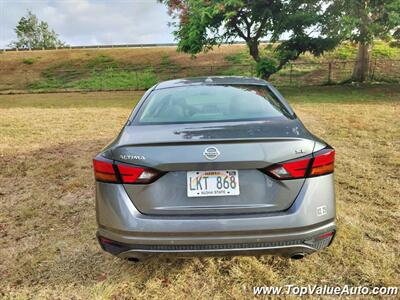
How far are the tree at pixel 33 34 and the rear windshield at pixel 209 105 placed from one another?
67.3 meters

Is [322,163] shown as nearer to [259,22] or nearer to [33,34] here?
[259,22]

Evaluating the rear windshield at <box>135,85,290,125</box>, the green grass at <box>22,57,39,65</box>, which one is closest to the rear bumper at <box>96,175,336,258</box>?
the rear windshield at <box>135,85,290,125</box>

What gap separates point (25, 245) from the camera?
2955 mm

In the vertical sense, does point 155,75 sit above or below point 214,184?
above

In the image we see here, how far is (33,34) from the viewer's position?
6625cm

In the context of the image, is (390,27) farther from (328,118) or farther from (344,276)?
(344,276)

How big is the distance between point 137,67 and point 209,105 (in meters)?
26.8

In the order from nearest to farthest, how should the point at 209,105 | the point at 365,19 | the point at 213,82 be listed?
the point at 209,105 → the point at 213,82 → the point at 365,19

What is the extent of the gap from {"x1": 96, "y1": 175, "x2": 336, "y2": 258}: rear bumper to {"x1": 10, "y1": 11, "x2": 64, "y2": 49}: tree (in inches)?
2687

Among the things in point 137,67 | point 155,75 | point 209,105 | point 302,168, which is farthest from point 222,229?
point 137,67

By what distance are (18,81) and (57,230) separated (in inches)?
1056

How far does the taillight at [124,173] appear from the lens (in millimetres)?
1926

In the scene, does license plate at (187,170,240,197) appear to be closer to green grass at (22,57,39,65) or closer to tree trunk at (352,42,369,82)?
tree trunk at (352,42,369,82)

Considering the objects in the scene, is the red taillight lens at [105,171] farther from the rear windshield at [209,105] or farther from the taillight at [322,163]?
the taillight at [322,163]
